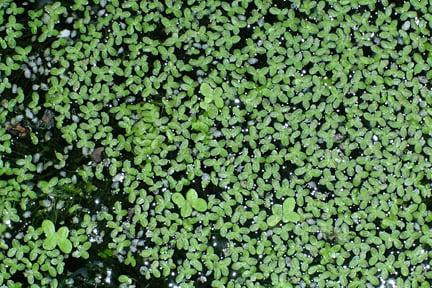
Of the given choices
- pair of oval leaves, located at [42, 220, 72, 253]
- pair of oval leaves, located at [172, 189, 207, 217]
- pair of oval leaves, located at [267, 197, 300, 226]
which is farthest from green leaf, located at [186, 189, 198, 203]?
pair of oval leaves, located at [42, 220, 72, 253]

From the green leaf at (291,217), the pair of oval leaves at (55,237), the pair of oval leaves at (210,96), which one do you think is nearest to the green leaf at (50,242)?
the pair of oval leaves at (55,237)

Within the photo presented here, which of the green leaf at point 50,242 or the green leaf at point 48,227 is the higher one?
the green leaf at point 48,227

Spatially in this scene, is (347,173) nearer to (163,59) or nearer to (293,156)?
(293,156)

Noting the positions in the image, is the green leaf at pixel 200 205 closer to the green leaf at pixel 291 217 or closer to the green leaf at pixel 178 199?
the green leaf at pixel 178 199

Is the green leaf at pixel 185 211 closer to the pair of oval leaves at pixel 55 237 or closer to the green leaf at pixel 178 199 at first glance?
the green leaf at pixel 178 199

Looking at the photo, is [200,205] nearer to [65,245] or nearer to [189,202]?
[189,202]

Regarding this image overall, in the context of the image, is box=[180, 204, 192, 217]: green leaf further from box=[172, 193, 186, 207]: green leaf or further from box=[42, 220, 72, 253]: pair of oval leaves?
box=[42, 220, 72, 253]: pair of oval leaves

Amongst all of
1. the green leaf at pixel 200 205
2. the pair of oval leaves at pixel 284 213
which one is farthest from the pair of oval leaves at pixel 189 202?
the pair of oval leaves at pixel 284 213

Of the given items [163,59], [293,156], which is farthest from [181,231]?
[163,59]

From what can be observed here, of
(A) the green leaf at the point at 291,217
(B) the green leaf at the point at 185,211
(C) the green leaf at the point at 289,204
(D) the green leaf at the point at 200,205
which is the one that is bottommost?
(B) the green leaf at the point at 185,211
